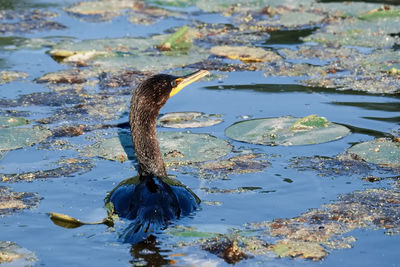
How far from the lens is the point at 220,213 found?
652 cm

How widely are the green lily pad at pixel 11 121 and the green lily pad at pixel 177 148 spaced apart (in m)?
1.14

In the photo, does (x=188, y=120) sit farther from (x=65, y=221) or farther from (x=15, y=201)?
(x=65, y=221)

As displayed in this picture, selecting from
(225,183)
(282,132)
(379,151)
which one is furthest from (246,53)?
(225,183)

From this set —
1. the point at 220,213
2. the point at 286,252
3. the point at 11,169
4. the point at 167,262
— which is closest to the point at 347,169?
the point at 220,213

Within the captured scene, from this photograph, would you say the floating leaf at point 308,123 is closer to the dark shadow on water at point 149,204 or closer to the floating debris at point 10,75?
the dark shadow on water at point 149,204

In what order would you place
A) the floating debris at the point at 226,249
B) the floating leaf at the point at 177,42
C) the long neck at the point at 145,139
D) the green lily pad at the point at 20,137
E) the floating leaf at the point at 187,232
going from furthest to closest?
the floating leaf at the point at 177,42 → the green lily pad at the point at 20,137 → the long neck at the point at 145,139 → the floating leaf at the point at 187,232 → the floating debris at the point at 226,249

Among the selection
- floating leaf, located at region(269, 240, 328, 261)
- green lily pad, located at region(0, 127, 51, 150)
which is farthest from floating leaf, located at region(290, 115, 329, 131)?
floating leaf, located at region(269, 240, 328, 261)

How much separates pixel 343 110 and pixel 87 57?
3925 mm

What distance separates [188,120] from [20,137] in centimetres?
182

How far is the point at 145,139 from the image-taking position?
7105 millimetres

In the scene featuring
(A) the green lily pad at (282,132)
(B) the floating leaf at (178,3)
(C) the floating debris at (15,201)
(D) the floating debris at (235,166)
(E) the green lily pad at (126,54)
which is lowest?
(C) the floating debris at (15,201)

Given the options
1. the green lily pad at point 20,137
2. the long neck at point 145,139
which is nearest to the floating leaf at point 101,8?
the green lily pad at point 20,137

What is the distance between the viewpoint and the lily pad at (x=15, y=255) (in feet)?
18.4

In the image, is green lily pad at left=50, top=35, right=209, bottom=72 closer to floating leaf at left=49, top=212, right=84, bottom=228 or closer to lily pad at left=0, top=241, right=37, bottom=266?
floating leaf at left=49, top=212, right=84, bottom=228
